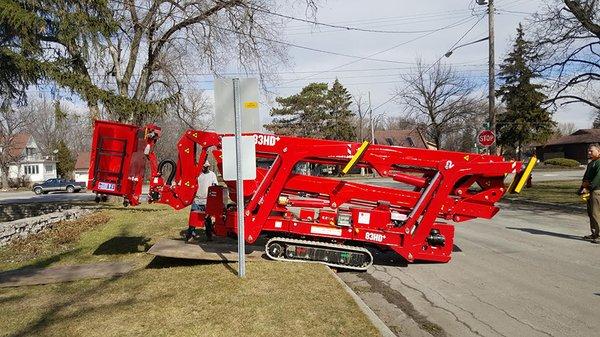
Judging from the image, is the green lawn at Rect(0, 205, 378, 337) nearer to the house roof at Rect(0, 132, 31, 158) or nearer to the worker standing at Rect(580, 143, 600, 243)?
the worker standing at Rect(580, 143, 600, 243)

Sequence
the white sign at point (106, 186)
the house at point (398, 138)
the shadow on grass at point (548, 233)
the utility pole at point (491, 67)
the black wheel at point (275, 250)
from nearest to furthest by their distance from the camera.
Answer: the black wheel at point (275, 250), the white sign at point (106, 186), the shadow on grass at point (548, 233), the utility pole at point (491, 67), the house at point (398, 138)

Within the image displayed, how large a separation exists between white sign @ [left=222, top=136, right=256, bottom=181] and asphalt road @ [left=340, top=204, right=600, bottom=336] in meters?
2.26

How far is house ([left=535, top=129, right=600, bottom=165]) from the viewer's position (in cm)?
7000

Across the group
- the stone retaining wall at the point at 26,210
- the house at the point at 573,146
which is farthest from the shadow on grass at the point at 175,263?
the house at the point at 573,146

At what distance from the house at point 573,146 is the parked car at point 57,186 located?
60956 mm

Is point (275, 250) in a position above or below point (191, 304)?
above

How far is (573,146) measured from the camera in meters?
72.3

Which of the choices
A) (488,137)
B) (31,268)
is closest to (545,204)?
(488,137)

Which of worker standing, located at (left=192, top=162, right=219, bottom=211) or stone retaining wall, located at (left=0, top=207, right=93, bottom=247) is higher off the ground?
worker standing, located at (left=192, top=162, right=219, bottom=211)

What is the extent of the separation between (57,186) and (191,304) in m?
50.6

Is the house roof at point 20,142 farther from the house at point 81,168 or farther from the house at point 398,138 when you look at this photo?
the house at point 398,138

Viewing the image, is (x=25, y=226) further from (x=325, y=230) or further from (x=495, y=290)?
(x=495, y=290)

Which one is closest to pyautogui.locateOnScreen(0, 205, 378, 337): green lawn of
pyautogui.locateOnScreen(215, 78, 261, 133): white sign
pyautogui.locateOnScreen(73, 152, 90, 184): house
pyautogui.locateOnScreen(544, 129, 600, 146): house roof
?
pyautogui.locateOnScreen(215, 78, 261, 133): white sign

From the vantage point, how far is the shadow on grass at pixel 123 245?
10.1 metres
